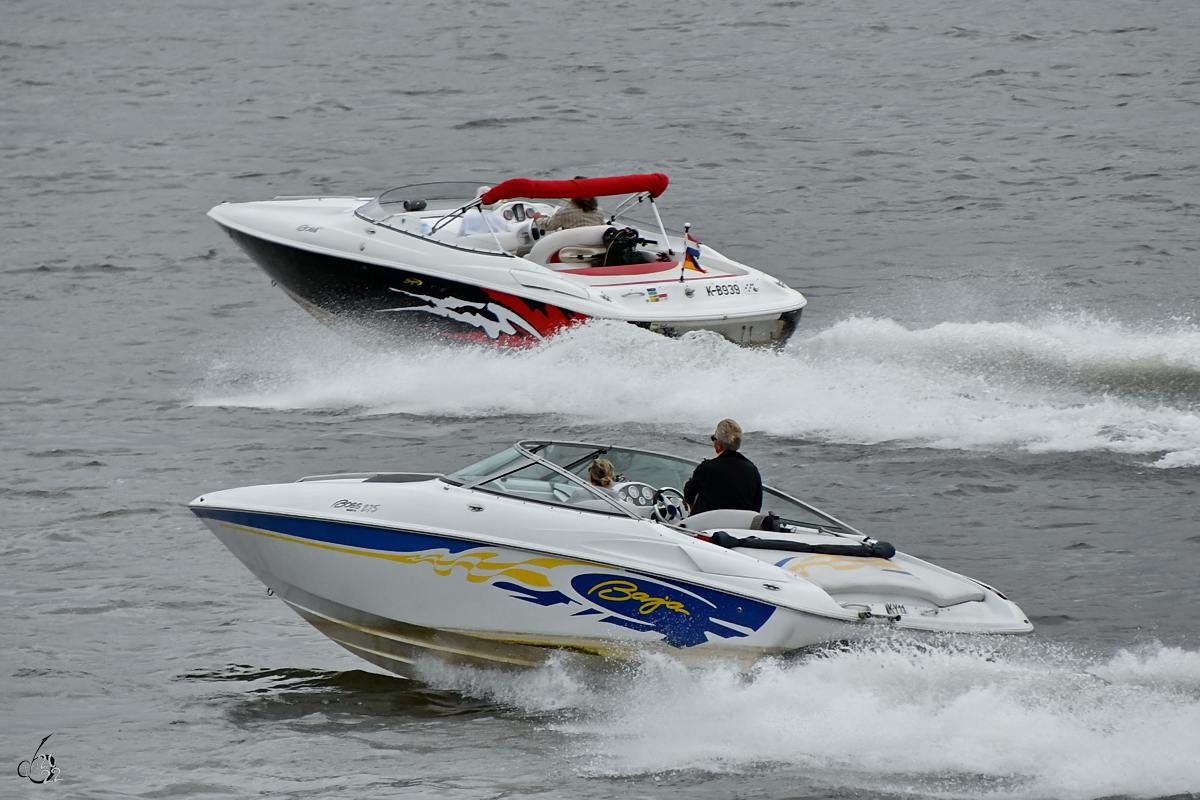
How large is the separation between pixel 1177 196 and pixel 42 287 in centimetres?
1607

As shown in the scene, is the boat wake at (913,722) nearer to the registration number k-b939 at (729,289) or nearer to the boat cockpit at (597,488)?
the boat cockpit at (597,488)

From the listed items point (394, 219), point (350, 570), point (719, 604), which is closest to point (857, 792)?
point (719, 604)

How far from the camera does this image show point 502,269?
14.2m

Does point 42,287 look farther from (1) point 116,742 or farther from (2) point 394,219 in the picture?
(1) point 116,742

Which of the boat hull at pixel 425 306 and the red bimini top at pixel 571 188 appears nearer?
the boat hull at pixel 425 306

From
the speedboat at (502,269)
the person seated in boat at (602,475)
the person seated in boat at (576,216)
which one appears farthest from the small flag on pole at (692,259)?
A: the person seated in boat at (602,475)

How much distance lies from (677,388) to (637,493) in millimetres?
4643

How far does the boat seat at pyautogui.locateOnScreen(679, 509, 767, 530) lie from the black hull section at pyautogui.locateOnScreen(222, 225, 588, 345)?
219 inches

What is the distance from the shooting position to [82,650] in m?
9.27

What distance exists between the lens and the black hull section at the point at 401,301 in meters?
14.2

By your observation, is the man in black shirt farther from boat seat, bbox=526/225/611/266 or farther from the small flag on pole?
boat seat, bbox=526/225/611/266

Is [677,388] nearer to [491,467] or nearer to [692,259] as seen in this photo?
[692,259]

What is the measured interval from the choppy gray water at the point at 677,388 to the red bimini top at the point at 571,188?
1.54m

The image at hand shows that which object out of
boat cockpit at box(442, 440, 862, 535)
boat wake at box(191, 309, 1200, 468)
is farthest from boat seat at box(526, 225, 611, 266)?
boat cockpit at box(442, 440, 862, 535)
